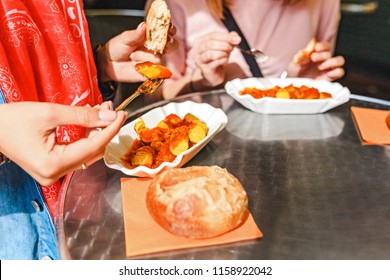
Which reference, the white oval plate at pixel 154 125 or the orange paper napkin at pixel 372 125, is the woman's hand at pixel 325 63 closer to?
the orange paper napkin at pixel 372 125

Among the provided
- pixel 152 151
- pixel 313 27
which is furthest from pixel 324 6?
pixel 152 151

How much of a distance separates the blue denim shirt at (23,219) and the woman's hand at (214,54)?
2.67 ft

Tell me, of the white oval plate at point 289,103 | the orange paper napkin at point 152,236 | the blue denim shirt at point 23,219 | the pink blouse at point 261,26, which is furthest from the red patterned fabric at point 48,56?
the pink blouse at point 261,26

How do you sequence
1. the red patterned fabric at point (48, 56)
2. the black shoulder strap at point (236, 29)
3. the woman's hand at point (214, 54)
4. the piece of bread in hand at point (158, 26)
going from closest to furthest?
the red patterned fabric at point (48, 56) < the piece of bread in hand at point (158, 26) < the woman's hand at point (214, 54) < the black shoulder strap at point (236, 29)

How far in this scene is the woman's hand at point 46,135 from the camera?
769mm

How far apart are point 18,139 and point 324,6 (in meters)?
1.55

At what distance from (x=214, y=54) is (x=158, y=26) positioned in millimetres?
380

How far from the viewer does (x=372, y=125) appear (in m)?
1.26

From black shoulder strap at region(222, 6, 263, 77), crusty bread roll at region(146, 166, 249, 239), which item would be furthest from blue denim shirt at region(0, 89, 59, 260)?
black shoulder strap at region(222, 6, 263, 77)

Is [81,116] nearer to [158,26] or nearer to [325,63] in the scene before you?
[158,26]

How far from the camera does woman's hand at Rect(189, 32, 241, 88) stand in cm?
149

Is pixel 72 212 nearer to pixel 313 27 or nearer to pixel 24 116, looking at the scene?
pixel 24 116

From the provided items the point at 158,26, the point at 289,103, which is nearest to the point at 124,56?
the point at 158,26

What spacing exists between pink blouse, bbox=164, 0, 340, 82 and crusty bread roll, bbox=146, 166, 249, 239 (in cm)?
104
